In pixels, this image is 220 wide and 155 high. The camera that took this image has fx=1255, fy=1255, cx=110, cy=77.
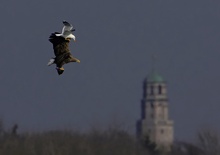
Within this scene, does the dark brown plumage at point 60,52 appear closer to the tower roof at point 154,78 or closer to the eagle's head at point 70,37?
the eagle's head at point 70,37

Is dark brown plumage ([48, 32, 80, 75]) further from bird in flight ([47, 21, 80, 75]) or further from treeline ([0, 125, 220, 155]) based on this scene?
treeline ([0, 125, 220, 155])

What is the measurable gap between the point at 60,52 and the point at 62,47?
77mm

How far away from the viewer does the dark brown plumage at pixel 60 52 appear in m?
15.3

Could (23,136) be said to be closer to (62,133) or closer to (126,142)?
(62,133)

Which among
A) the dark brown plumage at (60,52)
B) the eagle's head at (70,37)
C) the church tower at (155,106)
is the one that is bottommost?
the dark brown plumage at (60,52)

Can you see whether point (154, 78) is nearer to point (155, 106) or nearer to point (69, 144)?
point (155, 106)

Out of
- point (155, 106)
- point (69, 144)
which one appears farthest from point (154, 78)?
point (69, 144)

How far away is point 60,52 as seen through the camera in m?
15.4

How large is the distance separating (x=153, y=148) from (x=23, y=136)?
17.0m

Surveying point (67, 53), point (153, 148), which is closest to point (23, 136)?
point (153, 148)

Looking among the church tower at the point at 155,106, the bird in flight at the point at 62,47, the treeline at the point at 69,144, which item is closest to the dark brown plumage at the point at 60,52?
the bird in flight at the point at 62,47

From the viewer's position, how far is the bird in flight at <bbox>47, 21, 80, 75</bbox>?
15.1 meters

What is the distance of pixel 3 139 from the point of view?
203 feet

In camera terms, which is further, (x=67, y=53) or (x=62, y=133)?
(x=62, y=133)
